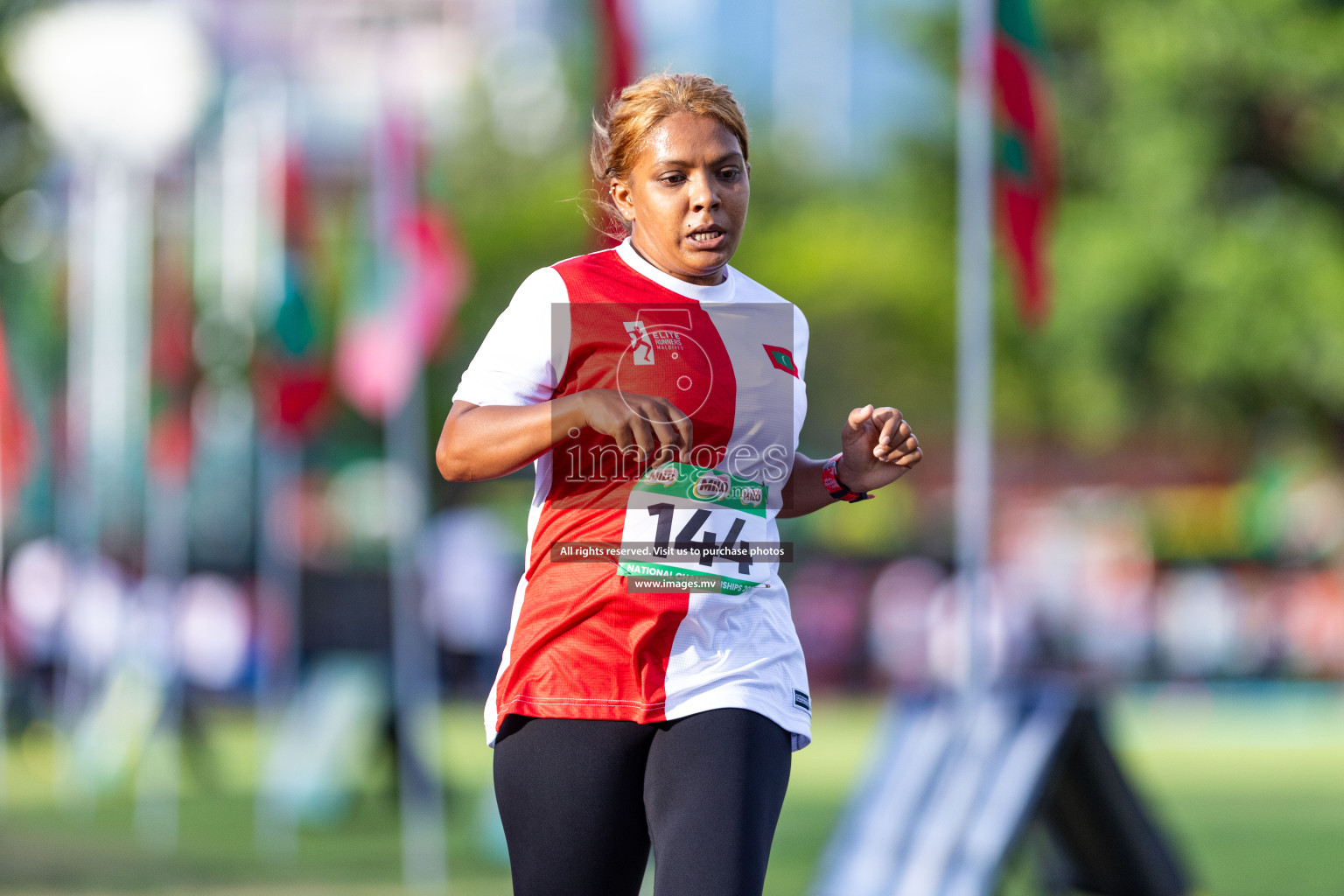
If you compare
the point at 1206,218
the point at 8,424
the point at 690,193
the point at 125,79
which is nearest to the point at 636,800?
the point at 690,193

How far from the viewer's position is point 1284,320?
106 feet

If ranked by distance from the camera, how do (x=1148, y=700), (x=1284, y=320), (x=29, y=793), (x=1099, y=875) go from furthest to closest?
(x=1284, y=320), (x=1148, y=700), (x=29, y=793), (x=1099, y=875)

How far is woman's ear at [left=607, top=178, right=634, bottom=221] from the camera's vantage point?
357 cm

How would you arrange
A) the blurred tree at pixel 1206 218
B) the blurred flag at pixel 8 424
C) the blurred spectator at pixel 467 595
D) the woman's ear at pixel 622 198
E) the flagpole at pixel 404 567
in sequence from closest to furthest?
the woman's ear at pixel 622 198 < the flagpole at pixel 404 567 < the blurred flag at pixel 8 424 < the blurred spectator at pixel 467 595 < the blurred tree at pixel 1206 218

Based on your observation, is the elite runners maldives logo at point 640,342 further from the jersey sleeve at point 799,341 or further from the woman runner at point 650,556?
the jersey sleeve at point 799,341

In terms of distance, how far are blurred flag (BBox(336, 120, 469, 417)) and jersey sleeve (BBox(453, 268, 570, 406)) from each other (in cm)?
819

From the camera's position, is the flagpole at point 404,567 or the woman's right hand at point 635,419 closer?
the woman's right hand at point 635,419

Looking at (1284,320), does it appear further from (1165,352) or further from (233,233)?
(233,233)

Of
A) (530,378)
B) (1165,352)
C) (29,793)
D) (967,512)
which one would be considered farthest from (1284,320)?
(530,378)

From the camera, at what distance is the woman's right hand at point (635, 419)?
3143mm

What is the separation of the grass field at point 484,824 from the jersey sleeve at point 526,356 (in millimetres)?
5015

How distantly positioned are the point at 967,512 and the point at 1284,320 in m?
25.7

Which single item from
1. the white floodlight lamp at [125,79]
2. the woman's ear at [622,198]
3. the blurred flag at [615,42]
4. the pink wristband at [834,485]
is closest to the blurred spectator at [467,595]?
the white floodlight lamp at [125,79]

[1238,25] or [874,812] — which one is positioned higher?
[1238,25]
